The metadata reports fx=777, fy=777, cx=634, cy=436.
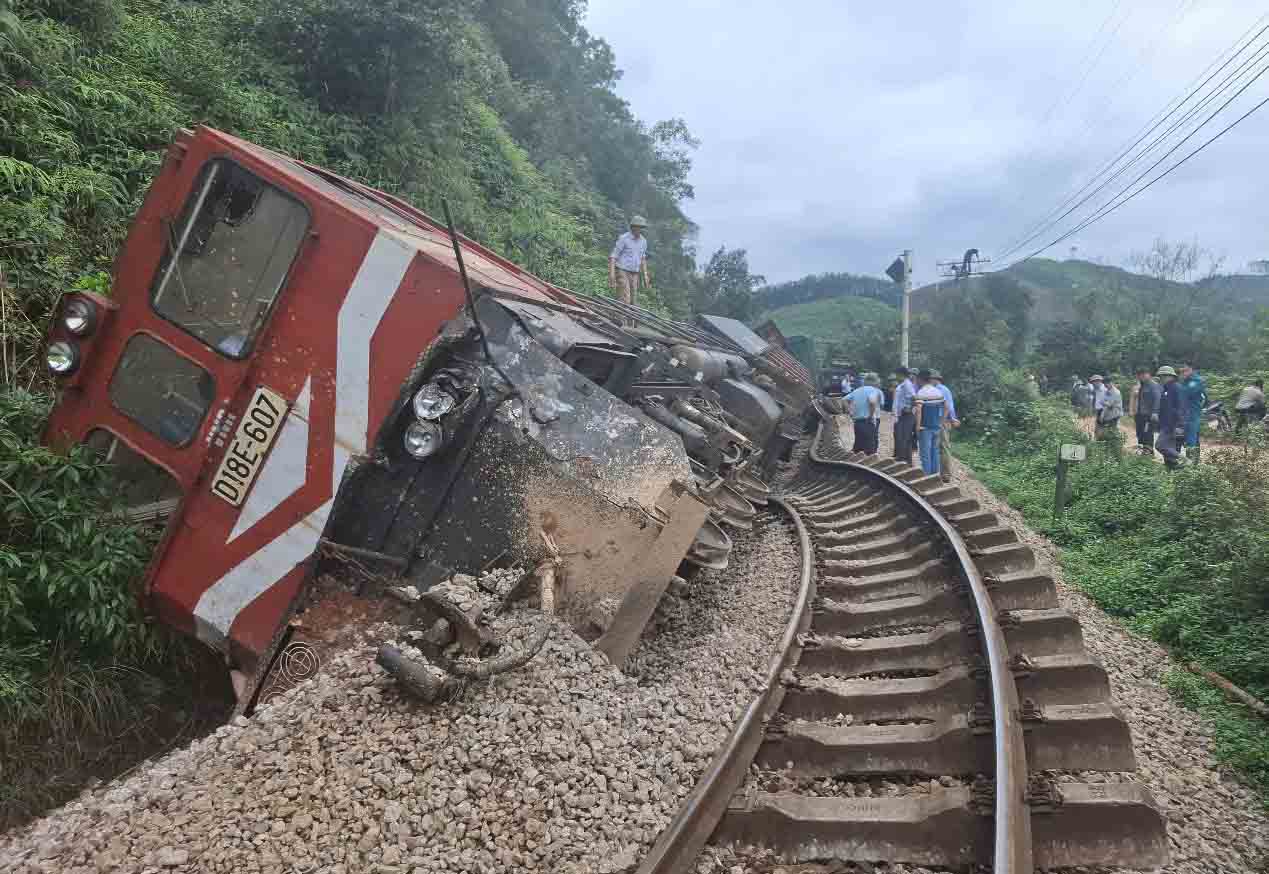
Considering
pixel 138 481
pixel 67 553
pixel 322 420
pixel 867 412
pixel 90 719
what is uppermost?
pixel 867 412

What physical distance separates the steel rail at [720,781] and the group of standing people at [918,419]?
6.73 metres

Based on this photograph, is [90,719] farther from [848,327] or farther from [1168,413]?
[848,327]

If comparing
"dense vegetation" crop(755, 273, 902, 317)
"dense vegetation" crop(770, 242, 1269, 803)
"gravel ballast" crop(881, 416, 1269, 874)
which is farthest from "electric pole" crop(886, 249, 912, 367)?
"dense vegetation" crop(755, 273, 902, 317)

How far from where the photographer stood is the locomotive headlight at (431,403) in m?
3.47

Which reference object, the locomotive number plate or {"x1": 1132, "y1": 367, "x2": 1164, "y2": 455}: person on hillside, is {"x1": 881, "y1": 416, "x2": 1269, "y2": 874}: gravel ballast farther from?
{"x1": 1132, "y1": 367, "x2": 1164, "y2": 455}: person on hillside

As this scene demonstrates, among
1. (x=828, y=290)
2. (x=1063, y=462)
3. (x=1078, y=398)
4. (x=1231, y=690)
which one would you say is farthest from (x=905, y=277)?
(x=828, y=290)

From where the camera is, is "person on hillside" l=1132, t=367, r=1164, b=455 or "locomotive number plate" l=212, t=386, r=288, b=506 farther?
"person on hillside" l=1132, t=367, r=1164, b=455

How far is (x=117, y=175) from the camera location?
6.48 meters

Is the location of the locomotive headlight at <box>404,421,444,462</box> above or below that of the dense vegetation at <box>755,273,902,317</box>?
below

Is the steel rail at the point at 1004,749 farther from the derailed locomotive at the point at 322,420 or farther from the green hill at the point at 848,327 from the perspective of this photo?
the green hill at the point at 848,327

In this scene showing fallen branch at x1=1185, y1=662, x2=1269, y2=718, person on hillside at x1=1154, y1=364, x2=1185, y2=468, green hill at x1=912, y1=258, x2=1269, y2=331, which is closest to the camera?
fallen branch at x1=1185, y1=662, x2=1269, y2=718

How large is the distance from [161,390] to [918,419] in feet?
29.3

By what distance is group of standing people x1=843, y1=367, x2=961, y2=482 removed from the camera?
10117 millimetres

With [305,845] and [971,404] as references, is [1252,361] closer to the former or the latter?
[971,404]
